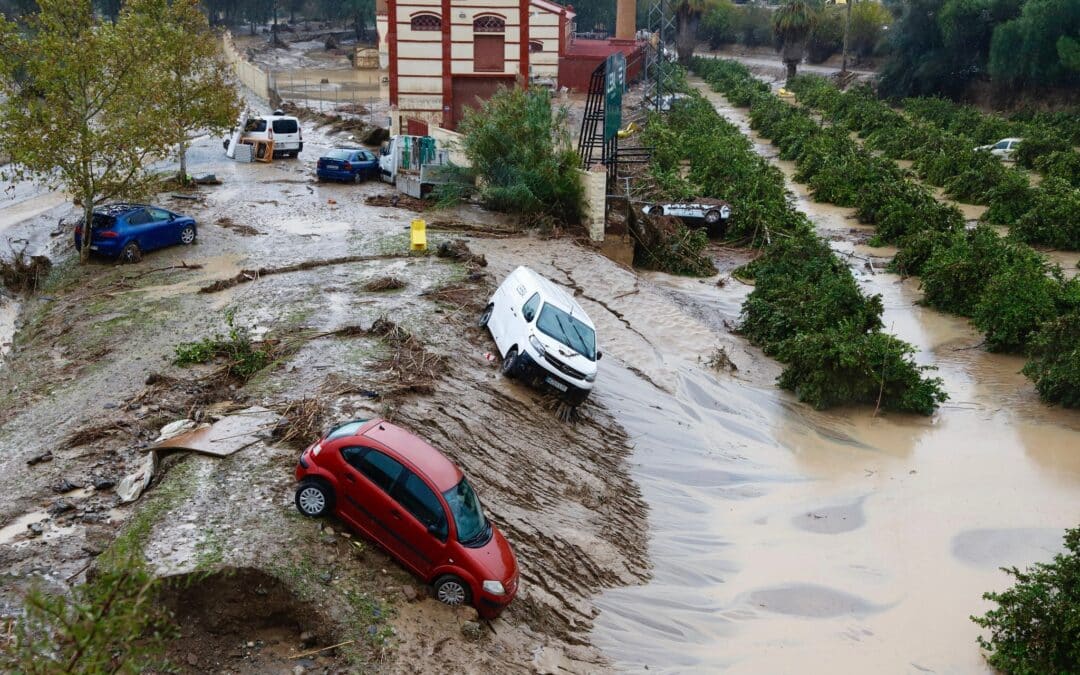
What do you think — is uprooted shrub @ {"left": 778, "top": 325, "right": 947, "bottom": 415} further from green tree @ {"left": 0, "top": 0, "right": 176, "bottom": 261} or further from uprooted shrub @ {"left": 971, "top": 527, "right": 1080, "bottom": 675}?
green tree @ {"left": 0, "top": 0, "right": 176, "bottom": 261}

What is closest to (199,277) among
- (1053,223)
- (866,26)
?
(1053,223)

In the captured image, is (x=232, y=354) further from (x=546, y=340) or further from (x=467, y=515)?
(x=467, y=515)

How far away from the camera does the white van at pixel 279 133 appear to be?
39.0 meters

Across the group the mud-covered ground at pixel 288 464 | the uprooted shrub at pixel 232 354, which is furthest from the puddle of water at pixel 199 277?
the uprooted shrub at pixel 232 354

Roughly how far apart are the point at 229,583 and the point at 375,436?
2.19 meters

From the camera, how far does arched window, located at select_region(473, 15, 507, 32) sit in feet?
131

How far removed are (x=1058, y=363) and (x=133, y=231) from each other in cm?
2184

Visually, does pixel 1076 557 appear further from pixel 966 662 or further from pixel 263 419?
pixel 263 419

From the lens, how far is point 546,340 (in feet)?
54.6

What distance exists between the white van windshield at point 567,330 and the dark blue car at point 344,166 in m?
19.0

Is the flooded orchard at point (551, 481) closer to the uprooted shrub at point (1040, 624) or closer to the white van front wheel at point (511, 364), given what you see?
the white van front wheel at point (511, 364)

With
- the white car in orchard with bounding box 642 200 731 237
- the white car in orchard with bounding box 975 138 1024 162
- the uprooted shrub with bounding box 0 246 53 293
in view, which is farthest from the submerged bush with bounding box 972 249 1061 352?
the white car in orchard with bounding box 975 138 1024 162

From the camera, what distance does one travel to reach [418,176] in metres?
32.2

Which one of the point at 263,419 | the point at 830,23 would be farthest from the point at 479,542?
the point at 830,23
